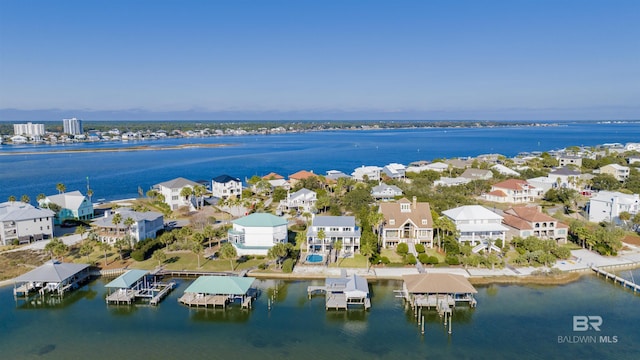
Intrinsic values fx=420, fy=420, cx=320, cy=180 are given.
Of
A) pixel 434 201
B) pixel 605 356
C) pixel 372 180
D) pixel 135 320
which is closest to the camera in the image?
pixel 605 356

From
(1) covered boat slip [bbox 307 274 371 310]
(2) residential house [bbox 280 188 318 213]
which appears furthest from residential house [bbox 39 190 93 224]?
(1) covered boat slip [bbox 307 274 371 310]

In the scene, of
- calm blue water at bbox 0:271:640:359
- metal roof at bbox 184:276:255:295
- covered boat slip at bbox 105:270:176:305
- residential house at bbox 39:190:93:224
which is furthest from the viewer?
residential house at bbox 39:190:93:224

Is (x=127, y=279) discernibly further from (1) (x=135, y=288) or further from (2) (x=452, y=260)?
(2) (x=452, y=260)

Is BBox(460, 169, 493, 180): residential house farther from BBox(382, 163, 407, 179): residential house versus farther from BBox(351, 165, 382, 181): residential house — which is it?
BBox(351, 165, 382, 181): residential house

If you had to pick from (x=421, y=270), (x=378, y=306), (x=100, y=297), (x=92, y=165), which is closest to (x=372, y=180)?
(x=421, y=270)

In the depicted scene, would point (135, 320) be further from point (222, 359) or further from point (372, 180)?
point (372, 180)

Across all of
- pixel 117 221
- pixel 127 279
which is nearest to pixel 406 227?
pixel 127 279
